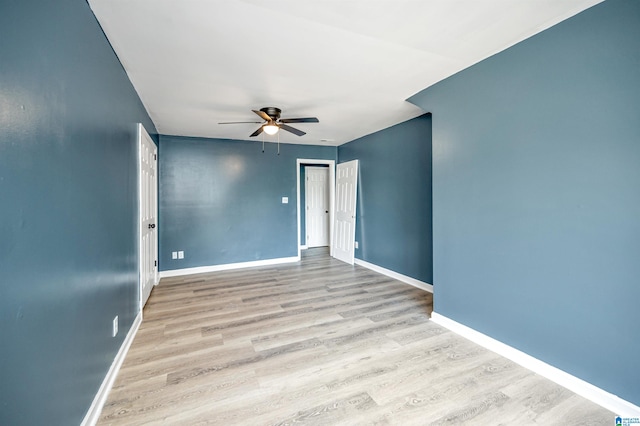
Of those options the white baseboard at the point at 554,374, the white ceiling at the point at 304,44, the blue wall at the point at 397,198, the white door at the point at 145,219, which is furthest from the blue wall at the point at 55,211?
the blue wall at the point at 397,198

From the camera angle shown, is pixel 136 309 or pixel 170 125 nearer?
pixel 136 309

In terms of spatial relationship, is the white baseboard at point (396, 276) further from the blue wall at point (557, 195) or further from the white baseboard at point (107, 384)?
the white baseboard at point (107, 384)

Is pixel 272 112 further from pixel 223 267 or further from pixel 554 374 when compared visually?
pixel 554 374

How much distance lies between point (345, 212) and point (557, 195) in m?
3.88

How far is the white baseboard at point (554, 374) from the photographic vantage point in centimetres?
165

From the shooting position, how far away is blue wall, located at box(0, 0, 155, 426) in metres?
0.94

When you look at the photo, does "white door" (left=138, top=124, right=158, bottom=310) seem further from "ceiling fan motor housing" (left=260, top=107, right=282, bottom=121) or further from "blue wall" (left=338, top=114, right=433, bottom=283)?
"blue wall" (left=338, top=114, right=433, bottom=283)

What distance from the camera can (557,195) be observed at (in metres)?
1.93

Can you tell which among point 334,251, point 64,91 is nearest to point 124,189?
point 64,91

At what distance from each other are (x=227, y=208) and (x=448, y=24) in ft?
14.4

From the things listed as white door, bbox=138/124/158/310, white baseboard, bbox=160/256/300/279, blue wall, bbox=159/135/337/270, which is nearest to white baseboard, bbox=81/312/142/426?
white door, bbox=138/124/158/310

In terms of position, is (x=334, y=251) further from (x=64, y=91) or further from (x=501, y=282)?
(x=64, y=91)

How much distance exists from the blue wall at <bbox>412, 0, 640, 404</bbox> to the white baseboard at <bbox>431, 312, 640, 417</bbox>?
0.17 ft

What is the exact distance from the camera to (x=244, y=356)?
2305 millimetres
